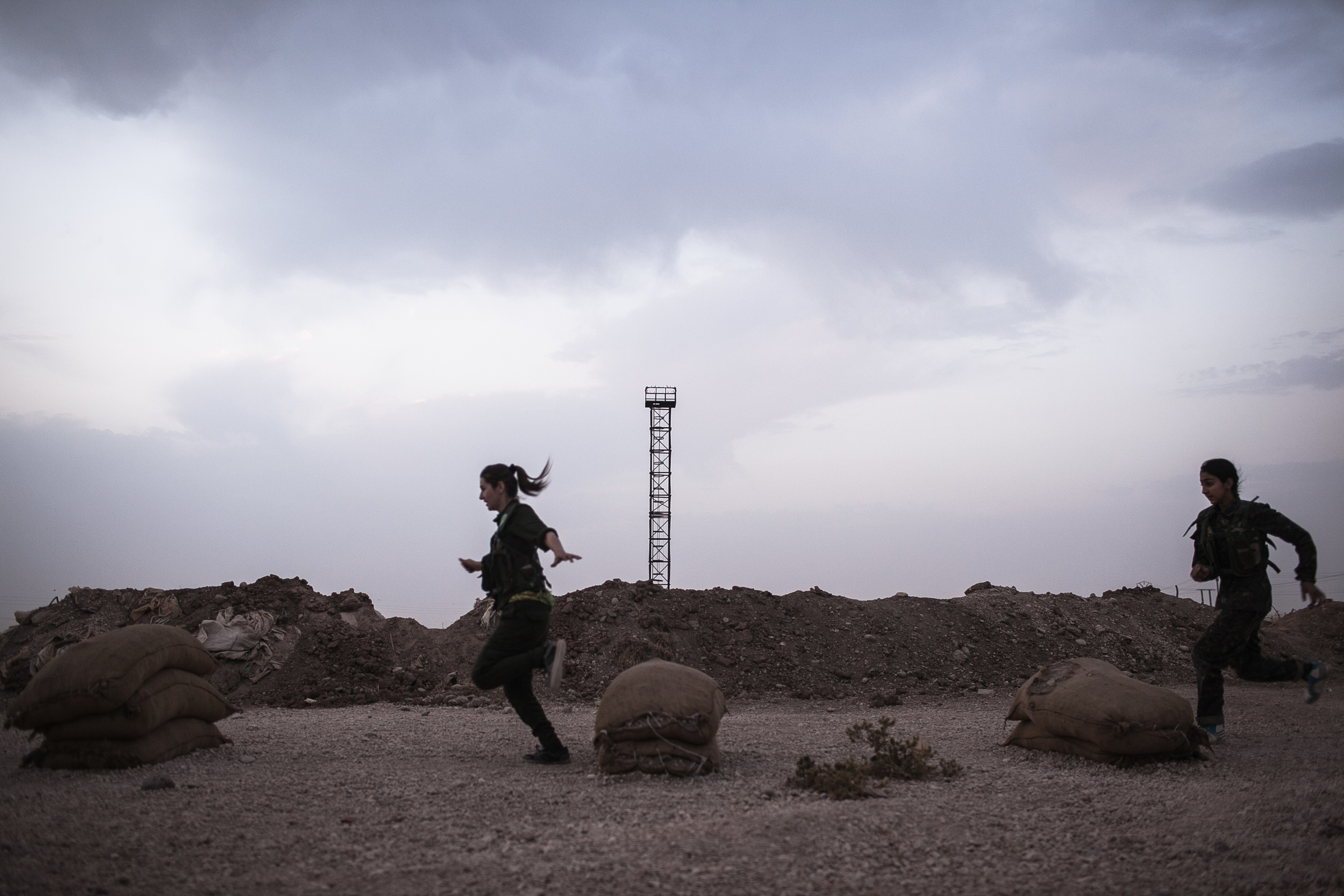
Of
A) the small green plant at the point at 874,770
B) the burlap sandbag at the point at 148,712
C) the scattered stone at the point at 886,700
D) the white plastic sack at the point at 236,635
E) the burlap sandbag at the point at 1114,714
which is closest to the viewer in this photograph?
the small green plant at the point at 874,770

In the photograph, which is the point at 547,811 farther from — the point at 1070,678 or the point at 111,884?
the point at 1070,678

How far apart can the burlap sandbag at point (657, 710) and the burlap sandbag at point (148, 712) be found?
3.11 metres

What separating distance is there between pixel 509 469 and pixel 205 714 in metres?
3.07

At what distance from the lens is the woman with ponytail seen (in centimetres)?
608

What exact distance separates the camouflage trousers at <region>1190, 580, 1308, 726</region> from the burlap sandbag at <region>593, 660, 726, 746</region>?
4.00 meters

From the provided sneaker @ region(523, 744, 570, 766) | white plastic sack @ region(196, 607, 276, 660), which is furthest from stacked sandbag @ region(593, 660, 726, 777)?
white plastic sack @ region(196, 607, 276, 660)

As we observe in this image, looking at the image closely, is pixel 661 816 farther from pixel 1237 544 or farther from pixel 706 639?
pixel 706 639

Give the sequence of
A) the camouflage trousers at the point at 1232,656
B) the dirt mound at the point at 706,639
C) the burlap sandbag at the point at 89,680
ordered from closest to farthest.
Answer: the burlap sandbag at the point at 89,680 → the camouflage trousers at the point at 1232,656 → the dirt mound at the point at 706,639

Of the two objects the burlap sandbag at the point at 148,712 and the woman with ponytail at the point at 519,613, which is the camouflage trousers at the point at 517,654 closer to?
the woman with ponytail at the point at 519,613

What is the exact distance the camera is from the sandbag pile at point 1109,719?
5.90m

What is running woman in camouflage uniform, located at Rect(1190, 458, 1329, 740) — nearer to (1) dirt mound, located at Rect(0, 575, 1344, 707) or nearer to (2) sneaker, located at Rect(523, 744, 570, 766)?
(2) sneaker, located at Rect(523, 744, 570, 766)

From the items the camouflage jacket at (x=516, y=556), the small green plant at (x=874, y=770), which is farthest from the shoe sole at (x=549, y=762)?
the small green plant at (x=874, y=770)

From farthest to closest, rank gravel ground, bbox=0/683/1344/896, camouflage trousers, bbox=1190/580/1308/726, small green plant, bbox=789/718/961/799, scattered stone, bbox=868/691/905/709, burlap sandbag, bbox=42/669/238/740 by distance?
1. scattered stone, bbox=868/691/905/709
2. camouflage trousers, bbox=1190/580/1308/726
3. burlap sandbag, bbox=42/669/238/740
4. small green plant, bbox=789/718/961/799
5. gravel ground, bbox=0/683/1344/896

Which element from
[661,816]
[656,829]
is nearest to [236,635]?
[661,816]
